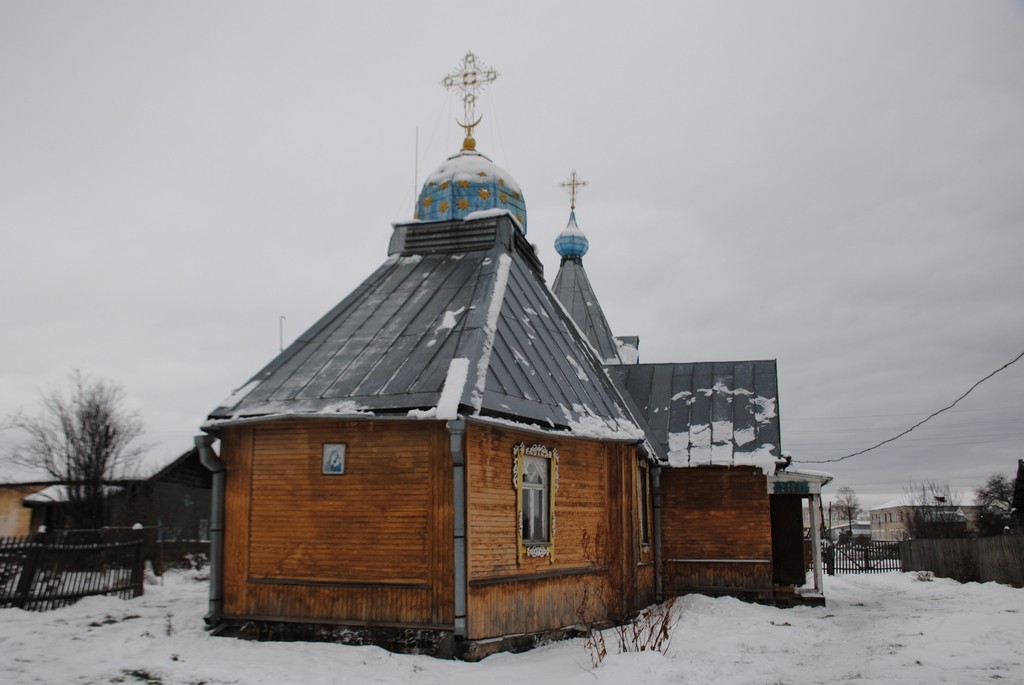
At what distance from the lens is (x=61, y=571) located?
12.7 m

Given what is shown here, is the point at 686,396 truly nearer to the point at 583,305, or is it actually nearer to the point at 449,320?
the point at 449,320

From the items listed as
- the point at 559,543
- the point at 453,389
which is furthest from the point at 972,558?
the point at 453,389

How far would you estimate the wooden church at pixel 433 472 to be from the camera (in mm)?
9570

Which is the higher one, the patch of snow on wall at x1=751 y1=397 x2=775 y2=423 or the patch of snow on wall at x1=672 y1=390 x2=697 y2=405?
the patch of snow on wall at x1=672 y1=390 x2=697 y2=405

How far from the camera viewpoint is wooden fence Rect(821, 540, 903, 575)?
29.0 metres

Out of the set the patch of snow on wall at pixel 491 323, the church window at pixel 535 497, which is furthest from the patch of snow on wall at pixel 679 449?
the patch of snow on wall at pixel 491 323

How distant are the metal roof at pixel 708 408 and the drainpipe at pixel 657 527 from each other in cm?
46

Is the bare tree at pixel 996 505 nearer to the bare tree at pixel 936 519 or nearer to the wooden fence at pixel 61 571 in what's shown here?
the bare tree at pixel 936 519

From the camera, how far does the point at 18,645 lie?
934 centimetres

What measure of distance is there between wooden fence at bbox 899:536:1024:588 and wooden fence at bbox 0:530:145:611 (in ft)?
61.1

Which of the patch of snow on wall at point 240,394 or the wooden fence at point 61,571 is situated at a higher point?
the patch of snow on wall at point 240,394

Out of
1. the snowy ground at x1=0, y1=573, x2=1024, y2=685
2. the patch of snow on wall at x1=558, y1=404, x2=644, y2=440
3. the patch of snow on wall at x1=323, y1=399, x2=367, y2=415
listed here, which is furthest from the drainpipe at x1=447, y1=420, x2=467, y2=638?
the patch of snow on wall at x1=558, y1=404, x2=644, y2=440

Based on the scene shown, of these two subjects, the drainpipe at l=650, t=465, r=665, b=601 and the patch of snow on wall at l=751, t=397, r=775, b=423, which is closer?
the drainpipe at l=650, t=465, r=665, b=601

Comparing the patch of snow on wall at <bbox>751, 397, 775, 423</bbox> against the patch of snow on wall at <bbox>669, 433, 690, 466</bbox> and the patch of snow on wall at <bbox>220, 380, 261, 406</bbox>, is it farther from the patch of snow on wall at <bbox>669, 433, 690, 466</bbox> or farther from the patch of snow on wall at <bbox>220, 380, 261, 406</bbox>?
the patch of snow on wall at <bbox>220, 380, 261, 406</bbox>
